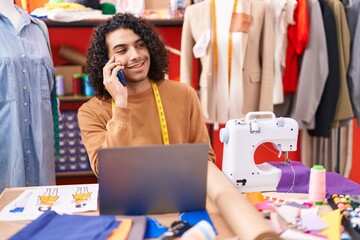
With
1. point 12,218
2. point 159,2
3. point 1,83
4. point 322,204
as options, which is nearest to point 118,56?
point 1,83

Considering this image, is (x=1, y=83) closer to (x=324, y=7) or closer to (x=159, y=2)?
(x=159, y=2)

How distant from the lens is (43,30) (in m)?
2.36

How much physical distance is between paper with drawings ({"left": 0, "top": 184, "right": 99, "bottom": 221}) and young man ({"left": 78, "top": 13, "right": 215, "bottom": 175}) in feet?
0.71

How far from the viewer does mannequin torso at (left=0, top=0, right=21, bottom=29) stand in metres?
2.20

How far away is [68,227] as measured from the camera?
120cm

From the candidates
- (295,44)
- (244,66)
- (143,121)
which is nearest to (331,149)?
(295,44)

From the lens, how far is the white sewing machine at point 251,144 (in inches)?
62.0

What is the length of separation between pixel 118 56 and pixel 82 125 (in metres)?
0.33

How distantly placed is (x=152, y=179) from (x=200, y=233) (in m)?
0.24

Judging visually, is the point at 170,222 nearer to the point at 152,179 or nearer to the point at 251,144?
the point at 152,179

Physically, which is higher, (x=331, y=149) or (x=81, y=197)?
(x=81, y=197)

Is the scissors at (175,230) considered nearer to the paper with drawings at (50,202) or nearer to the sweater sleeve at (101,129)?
the paper with drawings at (50,202)

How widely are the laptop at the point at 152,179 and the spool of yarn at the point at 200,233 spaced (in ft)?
0.62

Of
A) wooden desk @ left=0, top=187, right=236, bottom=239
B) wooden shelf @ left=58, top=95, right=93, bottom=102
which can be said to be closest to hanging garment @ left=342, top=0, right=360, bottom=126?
wooden shelf @ left=58, top=95, right=93, bottom=102
